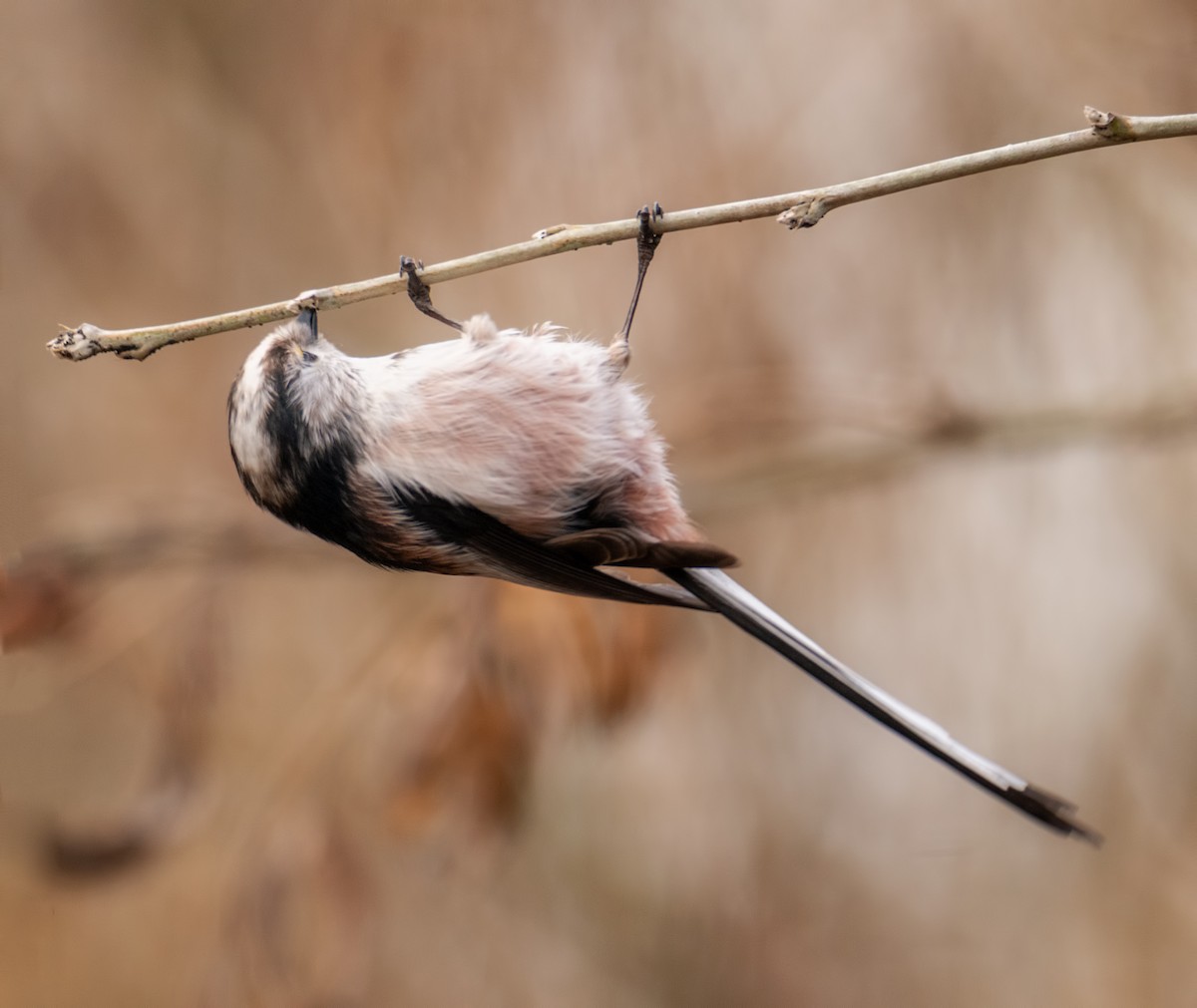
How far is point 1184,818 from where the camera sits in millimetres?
2998

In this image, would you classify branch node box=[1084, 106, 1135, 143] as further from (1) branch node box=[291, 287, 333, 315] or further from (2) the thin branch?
(1) branch node box=[291, 287, 333, 315]

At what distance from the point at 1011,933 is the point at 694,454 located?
1773 mm

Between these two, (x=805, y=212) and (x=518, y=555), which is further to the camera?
(x=518, y=555)

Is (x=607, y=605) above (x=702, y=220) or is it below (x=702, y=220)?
below

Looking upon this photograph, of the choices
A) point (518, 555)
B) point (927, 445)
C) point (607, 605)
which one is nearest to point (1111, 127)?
point (518, 555)

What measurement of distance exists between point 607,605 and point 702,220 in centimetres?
135

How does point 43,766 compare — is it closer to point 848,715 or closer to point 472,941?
point 472,941

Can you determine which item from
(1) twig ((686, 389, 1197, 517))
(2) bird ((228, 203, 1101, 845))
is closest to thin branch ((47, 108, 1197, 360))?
(2) bird ((228, 203, 1101, 845))

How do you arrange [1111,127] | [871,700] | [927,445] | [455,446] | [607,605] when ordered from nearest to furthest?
1. [1111,127]
2. [871,700]
3. [455,446]
4. [607,605]
5. [927,445]

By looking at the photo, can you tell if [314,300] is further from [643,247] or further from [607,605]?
[607,605]

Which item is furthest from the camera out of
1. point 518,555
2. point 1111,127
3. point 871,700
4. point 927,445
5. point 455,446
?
point 927,445

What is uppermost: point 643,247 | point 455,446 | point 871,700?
point 643,247

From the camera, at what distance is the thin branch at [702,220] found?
1.19 meters

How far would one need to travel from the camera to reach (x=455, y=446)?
5.82ft
